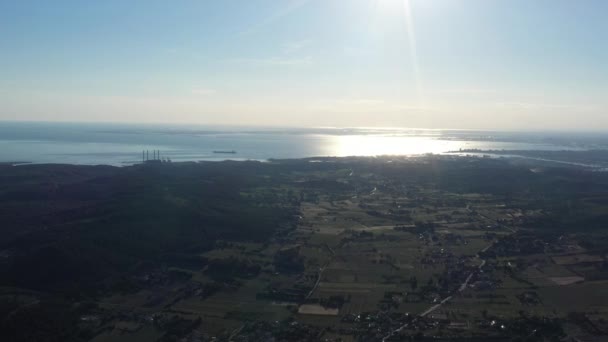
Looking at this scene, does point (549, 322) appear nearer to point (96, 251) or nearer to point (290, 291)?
point (290, 291)

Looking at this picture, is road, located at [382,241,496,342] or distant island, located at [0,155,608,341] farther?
distant island, located at [0,155,608,341]

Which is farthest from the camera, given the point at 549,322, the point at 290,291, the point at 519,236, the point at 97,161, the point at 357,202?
the point at 97,161

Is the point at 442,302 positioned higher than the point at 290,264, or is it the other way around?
the point at 290,264

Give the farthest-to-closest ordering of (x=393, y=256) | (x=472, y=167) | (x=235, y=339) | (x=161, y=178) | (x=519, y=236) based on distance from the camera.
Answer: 1. (x=472, y=167)
2. (x=161, y=178)
3. (x=519, y=236)
4. (x=393, y=256)
5. (x=235, y=339)

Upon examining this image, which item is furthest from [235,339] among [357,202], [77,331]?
[357,202]

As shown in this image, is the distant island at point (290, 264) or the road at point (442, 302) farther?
the distant island at point (290, 264)

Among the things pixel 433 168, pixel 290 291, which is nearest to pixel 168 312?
pixel 290 291

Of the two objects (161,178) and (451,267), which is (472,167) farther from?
(451,267)

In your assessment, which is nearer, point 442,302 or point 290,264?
point 442,302

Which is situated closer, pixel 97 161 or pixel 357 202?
pixel 357 202
